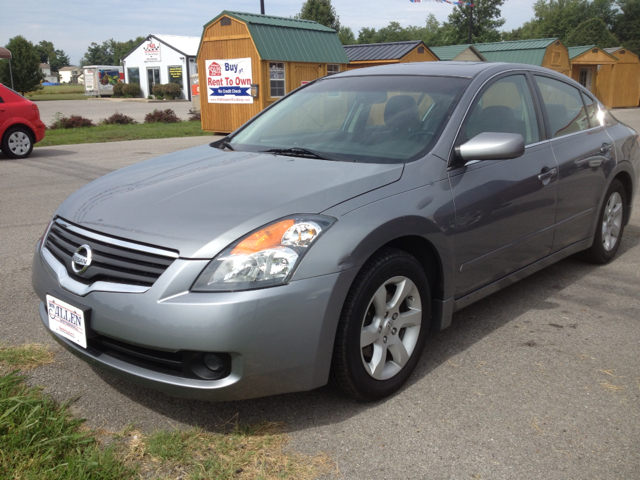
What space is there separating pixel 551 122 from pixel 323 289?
102 inches

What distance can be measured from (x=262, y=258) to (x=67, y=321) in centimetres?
98

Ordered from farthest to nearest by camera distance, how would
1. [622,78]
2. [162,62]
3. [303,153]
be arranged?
[162,62], [622,78], [303,153]

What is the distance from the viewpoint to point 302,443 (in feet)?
8.55

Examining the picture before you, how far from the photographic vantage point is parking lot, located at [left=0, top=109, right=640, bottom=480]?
2492 mm

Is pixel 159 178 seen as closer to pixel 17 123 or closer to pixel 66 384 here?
pixel 66 384

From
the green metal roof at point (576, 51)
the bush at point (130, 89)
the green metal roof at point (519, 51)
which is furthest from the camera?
the bush at point (130, 89)

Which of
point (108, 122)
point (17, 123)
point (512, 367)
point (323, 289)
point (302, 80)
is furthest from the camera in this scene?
point (108, 122)

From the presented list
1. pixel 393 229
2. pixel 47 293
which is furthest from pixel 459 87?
pixel 47 293

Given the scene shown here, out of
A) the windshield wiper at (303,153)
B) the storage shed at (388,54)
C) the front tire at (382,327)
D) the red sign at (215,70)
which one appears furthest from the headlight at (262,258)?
the storage shed at (388,54)

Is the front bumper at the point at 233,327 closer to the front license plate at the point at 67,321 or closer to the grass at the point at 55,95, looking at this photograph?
the front license plate at the point at 67,321

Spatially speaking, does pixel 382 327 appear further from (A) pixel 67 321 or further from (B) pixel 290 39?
(B) pixel 290 39

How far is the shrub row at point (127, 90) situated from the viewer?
5144 cm

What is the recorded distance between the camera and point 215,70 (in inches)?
742

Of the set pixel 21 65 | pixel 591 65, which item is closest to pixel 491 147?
pixel 591 65
